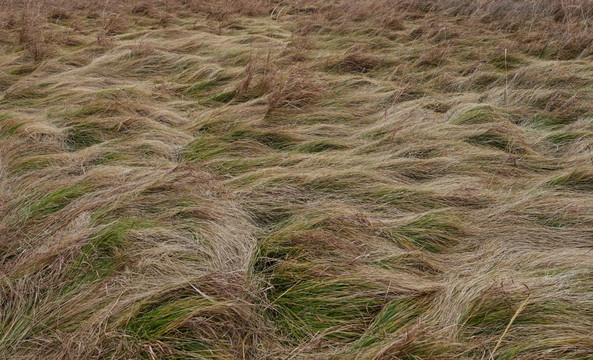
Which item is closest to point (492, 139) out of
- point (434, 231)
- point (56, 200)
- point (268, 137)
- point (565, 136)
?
point (565, 136)

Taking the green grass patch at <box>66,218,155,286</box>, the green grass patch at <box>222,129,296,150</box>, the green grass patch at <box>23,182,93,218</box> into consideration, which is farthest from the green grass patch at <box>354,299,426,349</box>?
the green grass patch at <box>222,129,296,150</box>

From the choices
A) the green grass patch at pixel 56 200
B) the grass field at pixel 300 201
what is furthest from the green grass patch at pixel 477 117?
the green grass patch at pixel 56 200

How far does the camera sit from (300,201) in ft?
9.12

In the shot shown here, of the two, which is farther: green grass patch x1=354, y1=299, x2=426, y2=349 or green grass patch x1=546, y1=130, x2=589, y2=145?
green grass patch x1=546, y1=130, x2=589, y2=145

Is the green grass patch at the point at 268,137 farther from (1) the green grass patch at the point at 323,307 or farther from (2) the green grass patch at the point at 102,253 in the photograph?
(1) the green grass patch at the point at 323,307

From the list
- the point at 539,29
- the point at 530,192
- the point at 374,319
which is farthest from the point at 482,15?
the point at 374,319

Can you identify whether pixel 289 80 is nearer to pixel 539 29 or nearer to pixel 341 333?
pixel 341 333

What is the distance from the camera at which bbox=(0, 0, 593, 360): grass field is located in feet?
5.85

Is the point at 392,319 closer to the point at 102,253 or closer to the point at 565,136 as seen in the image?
the point at 102,253

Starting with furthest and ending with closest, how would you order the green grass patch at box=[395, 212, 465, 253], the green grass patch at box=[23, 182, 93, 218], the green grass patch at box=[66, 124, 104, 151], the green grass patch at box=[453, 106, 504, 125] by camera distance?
the green grass patch at box=[453, 106, 504, 125] < the green grass patch at box=[66, 124, 104, 151] < the green grass patch at box=[23, 182, 93, 218] < the green grass patch at box=[395, 212, 465, 253]

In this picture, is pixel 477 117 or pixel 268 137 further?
A: pixel 477 117

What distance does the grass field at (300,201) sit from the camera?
1.78 m

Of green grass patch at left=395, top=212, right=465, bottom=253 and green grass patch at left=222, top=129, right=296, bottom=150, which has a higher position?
green grass patch at left=395, top=212, right=465, bottom=253

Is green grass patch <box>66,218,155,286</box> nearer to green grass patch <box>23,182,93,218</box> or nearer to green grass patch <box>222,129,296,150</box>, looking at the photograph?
green grass patch <box>23,182,93,218</box>
